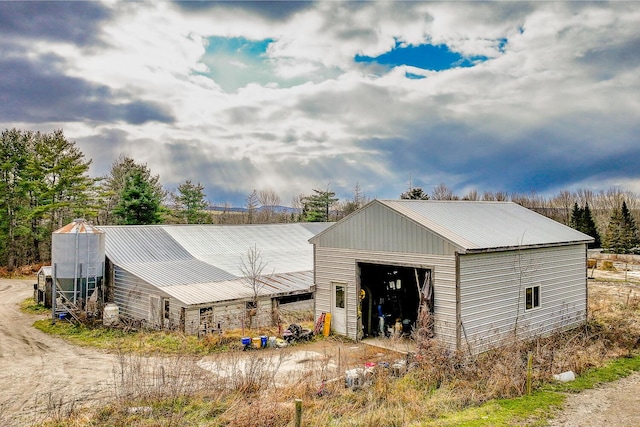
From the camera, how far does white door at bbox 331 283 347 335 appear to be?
1648 cm

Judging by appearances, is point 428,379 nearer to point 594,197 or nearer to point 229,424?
point 229,424

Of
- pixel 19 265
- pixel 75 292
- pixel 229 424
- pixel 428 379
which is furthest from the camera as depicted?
pixel 19 265

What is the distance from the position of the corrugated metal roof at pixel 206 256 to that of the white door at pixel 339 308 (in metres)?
4.20

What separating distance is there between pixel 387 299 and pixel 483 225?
4.71 m

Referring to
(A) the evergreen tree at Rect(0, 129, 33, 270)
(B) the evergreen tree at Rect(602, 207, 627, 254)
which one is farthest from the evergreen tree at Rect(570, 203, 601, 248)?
(A) the evergreen tree at Rect(0, 129, 33, 270)

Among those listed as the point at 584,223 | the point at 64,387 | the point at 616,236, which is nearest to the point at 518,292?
the point at 64,387

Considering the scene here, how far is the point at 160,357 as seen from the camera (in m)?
14.4

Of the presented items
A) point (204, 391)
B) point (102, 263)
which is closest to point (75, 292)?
point (102, 263)

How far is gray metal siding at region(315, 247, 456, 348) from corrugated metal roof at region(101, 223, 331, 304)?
12.7 ft

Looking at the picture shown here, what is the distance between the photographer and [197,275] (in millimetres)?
21344

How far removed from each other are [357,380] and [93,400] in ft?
20.5

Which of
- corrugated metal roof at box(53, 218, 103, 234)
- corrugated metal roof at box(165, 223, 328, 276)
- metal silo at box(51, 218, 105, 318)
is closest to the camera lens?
metal silo at box(51, 218, 105, 318)

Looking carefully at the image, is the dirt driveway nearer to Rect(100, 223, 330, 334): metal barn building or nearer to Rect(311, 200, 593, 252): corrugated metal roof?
Rect(100, 223, 330, 334): metal barn building

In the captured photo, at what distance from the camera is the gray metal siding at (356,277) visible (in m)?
13.2
